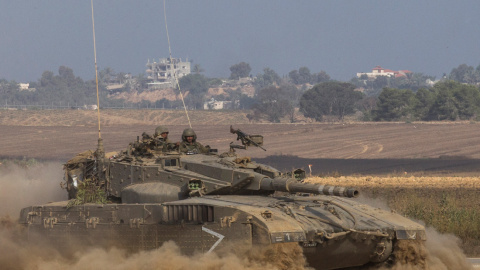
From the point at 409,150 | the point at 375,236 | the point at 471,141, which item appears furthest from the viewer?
the point at 471,141

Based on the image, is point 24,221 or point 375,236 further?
point 24,221

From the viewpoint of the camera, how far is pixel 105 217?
59.2 feet

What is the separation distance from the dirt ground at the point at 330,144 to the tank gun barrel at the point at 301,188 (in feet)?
107

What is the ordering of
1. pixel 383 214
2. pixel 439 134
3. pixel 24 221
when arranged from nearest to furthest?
pixel 383 214 → pixel 24 221 → pixel 439 134

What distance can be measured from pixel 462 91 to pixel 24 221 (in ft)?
310

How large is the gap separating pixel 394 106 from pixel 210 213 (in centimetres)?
9512

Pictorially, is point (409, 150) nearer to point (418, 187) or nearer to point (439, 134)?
point (439, 134)

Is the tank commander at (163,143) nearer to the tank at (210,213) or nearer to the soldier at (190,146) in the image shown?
the tank at (210,213)

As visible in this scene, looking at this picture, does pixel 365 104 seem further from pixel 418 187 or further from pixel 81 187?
pixel 81 187

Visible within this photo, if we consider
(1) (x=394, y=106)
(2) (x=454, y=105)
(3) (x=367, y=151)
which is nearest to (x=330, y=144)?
(3) (x=367, y=151)

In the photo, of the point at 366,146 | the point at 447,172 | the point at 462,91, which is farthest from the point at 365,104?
the point at 447,172

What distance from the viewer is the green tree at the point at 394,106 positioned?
356 feet

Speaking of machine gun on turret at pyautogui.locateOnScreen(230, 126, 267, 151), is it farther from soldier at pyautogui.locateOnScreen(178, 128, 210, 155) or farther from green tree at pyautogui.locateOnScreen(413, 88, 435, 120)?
green tree at pyautogui.locateOnScreen(413, 88, 435, 120)

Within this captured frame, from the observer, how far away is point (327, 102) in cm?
12038
